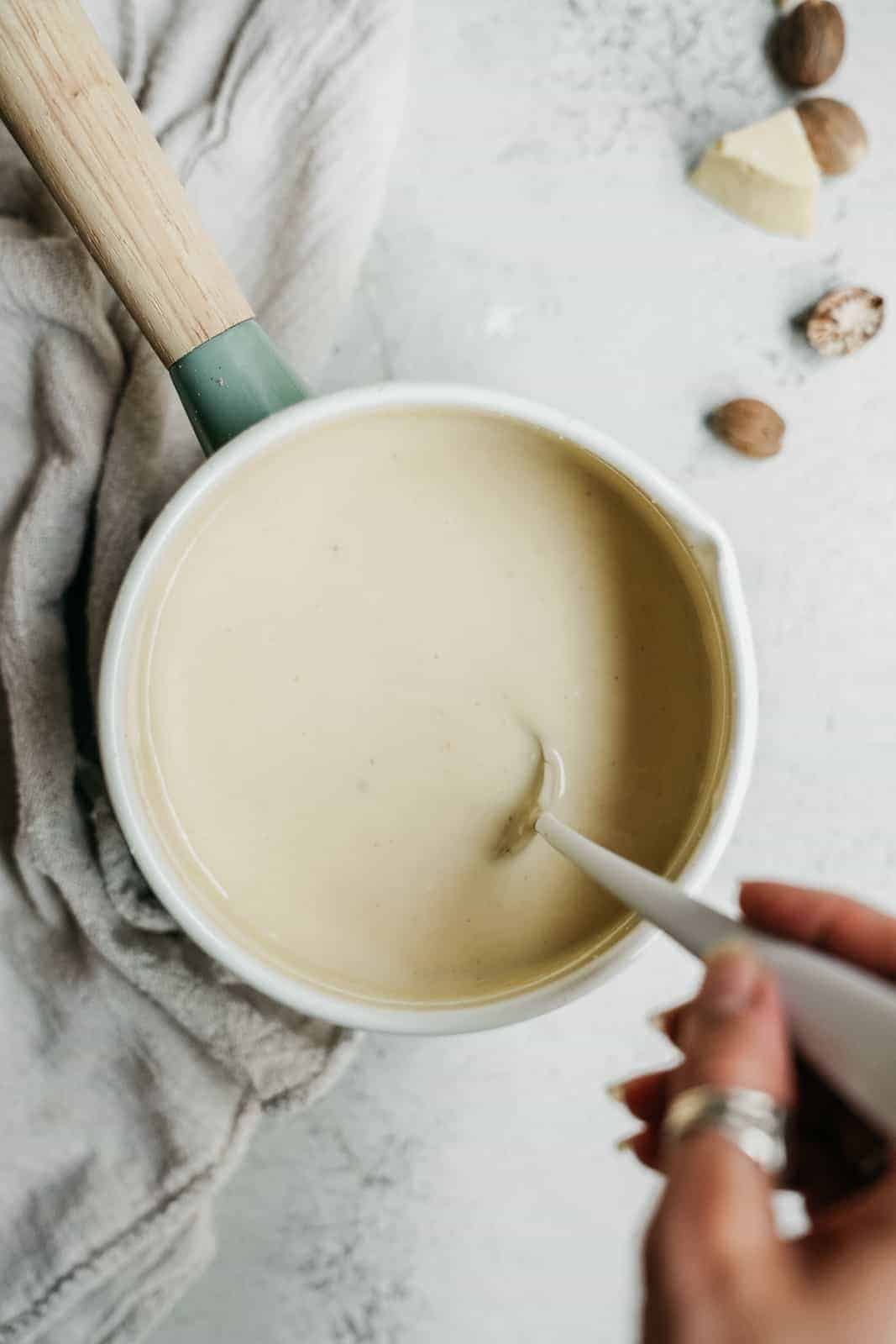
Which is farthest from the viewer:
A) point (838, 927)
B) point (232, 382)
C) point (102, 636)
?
point (102, 636)

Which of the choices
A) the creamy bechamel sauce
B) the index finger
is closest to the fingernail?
the index finger

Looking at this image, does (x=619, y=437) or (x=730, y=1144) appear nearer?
(x=730, y=1144)

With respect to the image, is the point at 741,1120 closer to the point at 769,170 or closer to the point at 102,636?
the point at 102,636

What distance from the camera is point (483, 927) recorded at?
0.68 meters

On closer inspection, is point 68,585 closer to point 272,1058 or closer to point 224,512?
point 224,512

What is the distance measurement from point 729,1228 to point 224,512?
439mm

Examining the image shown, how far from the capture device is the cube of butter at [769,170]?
0.76m

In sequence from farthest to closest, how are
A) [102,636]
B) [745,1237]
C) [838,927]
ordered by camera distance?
[102,636]
[838,927]
[745,1237]

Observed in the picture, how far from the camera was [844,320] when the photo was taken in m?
0.78

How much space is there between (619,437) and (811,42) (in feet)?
0.92

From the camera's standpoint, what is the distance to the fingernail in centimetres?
38

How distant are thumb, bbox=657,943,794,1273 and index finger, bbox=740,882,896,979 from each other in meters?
0.10

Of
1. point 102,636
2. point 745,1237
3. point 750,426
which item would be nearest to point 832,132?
point 750,426

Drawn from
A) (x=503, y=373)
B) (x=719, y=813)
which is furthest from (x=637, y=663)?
(x=503, y=373)
